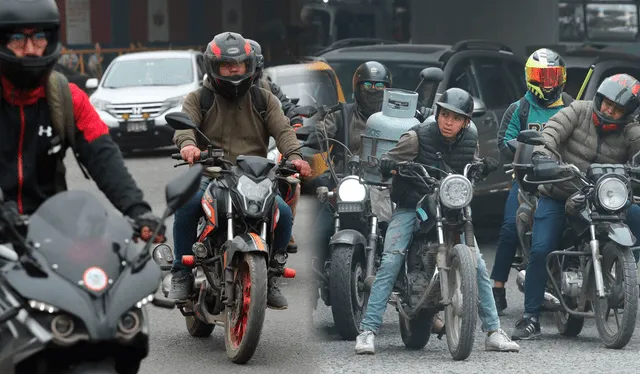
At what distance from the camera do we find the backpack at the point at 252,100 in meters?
8.98

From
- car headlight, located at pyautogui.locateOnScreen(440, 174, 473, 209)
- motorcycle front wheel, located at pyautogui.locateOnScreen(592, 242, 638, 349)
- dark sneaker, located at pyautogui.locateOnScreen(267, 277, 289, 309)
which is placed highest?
car headlight, located at pyautogui.locateOnScreen(440, 174, 473, 209)

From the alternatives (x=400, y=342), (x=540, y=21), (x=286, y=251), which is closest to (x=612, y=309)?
(x=400, y=342)

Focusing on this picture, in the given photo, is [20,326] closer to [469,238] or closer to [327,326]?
[469,238]

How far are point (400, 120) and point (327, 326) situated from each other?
1401 mm

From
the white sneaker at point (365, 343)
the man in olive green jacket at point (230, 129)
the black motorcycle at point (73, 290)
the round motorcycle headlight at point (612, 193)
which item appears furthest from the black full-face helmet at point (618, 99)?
the black motorcycle at point (73, 290)

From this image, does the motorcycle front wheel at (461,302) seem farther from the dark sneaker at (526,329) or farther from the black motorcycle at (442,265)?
the dark sneaker at (526,329)

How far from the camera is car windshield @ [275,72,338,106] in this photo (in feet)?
43.2

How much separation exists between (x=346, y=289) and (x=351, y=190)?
664 mm

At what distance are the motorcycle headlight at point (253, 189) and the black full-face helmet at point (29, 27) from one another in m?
3.11

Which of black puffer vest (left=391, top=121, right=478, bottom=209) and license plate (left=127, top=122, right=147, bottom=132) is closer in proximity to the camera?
black puffer vest (left=391, top=121, right=478, bottom=209)

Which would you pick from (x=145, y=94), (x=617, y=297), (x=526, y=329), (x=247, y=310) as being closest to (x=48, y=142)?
(x=247, y=310)

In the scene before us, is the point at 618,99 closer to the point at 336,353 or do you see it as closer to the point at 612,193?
the point at 612,193

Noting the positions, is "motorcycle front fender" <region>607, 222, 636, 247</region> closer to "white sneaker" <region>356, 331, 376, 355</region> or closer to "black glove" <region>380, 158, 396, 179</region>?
"black glove" <region>380, 158, 396, 179</region>

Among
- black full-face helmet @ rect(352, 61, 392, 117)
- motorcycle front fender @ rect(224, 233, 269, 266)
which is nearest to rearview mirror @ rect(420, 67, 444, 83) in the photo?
black full-face helmet @ rect(352, 61, 392, 117)
